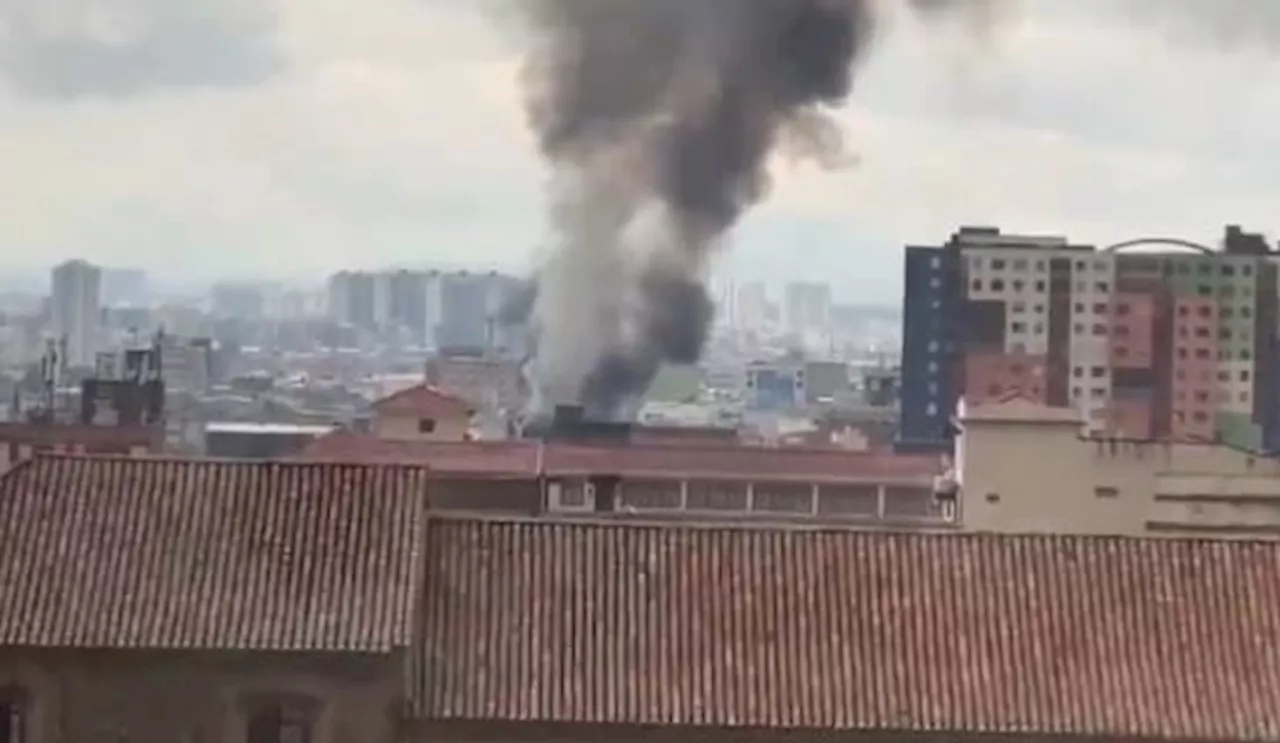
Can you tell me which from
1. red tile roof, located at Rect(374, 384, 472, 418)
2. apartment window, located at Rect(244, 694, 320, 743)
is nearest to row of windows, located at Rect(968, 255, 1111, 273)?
red tile roof, located at Rect(374, 384, 472, 418)

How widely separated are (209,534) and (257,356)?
11831 cm

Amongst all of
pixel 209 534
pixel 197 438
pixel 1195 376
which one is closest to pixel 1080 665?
pixel 209 534

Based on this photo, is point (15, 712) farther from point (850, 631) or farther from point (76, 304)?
point (76, 304)

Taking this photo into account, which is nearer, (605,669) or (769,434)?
(605,669)

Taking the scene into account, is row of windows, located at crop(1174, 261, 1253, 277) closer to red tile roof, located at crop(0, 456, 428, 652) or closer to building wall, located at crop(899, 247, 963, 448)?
building wall, located at crop(899, 247, 963, 448)

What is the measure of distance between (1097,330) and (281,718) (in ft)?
207

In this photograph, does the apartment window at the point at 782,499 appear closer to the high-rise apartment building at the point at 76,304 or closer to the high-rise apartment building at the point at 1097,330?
the high-rise apartment building at the point at 1097,330

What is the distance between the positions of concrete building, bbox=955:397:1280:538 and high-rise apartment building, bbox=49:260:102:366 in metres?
93.0

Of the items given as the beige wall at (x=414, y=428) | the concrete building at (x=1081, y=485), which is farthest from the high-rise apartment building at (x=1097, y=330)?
the concrete building at (x=1081, y=485)

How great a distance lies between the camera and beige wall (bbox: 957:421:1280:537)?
28750mm

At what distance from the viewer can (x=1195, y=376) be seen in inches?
2992

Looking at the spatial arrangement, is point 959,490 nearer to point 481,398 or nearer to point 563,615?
point 563,615

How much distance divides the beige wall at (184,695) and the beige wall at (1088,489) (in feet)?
39.2

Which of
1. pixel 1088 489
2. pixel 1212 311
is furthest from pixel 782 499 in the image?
pixel 1212 311
